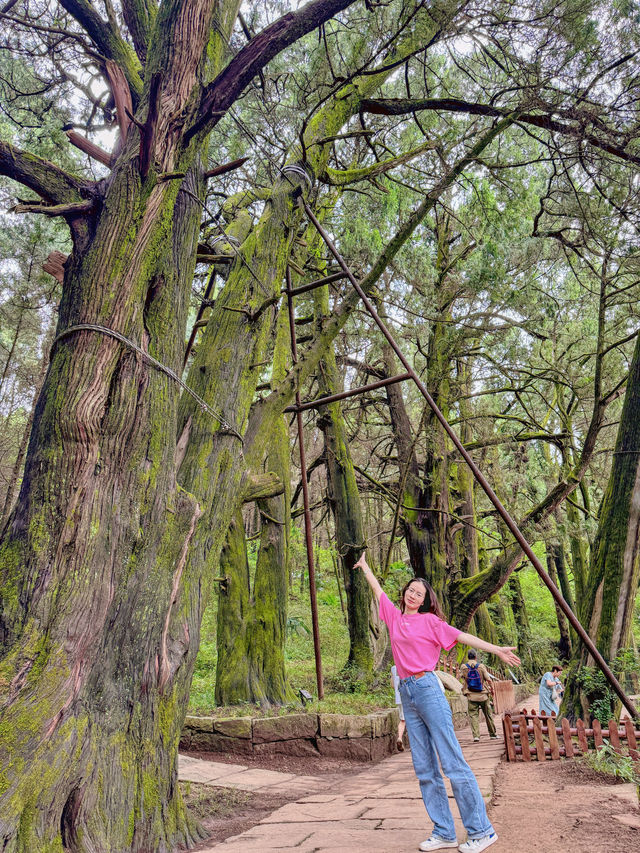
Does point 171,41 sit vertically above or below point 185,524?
above

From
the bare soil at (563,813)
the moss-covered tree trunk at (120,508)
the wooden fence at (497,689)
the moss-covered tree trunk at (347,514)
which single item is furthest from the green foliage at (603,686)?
the wooden fence at (497,689)

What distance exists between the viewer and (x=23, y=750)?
8.26 ft

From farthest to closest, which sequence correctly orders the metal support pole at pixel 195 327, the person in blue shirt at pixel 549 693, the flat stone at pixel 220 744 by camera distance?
the person in blue shirt at pixel 549 693
the flat stone at pixel 220 744
the metal support pole at pixel 195 327

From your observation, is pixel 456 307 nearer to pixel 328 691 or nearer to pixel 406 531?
pixel 406 531

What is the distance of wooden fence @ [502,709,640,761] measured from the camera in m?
4.78

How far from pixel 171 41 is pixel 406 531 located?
28.8ft

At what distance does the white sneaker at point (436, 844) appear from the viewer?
111 inches

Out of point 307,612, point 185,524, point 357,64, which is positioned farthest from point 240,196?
point 307,612

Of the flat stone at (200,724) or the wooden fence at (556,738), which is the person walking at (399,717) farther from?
the flat stone at (200,724)

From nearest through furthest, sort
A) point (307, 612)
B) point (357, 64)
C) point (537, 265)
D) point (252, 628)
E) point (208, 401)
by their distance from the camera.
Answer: point (208, 401) → point (357, 64) → point (252, 628) → point (537, 265) → point (307, 612)

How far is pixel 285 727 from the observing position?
657 cm

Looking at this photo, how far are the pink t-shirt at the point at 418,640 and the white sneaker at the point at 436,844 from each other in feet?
2.35

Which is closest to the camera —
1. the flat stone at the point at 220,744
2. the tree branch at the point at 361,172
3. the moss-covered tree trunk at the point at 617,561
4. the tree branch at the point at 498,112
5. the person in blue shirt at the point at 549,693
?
the tree branch at the point at 498,112

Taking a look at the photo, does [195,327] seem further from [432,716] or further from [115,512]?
[432,716]
